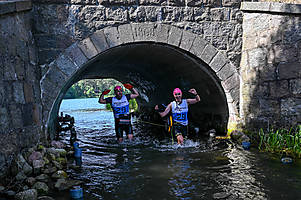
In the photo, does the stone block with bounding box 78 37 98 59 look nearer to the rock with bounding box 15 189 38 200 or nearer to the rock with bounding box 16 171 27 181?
the rock with bounding box 16 171 27 181

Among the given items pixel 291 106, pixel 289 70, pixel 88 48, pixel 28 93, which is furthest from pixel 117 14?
pixel 291 106

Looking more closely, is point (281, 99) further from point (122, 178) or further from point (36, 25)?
point (36, 25)

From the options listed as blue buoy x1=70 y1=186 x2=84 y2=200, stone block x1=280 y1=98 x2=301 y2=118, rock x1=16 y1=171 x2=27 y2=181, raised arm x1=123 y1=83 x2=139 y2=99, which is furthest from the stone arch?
blue buoy x1=70 y1=186 x2=84 y2=200

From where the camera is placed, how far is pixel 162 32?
6.12 meters

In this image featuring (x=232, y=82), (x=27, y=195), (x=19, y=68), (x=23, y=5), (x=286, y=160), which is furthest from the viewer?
(x=232, y=82)

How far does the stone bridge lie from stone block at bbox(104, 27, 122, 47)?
0.07 ft

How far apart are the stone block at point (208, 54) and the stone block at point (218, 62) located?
91 mm

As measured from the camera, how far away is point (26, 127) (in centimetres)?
464

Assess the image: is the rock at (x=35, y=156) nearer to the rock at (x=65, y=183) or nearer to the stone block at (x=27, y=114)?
the stone block at (x=27, y=114)

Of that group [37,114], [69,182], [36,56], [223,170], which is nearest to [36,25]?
[36,56]

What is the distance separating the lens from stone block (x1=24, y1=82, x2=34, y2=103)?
4715mm

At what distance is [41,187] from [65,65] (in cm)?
263

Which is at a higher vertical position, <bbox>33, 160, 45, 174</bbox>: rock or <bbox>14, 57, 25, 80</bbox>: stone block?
<bbox>14, 57, 25, 80</bbox>: stone block

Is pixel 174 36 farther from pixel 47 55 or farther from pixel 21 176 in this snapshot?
pixel 21 176
